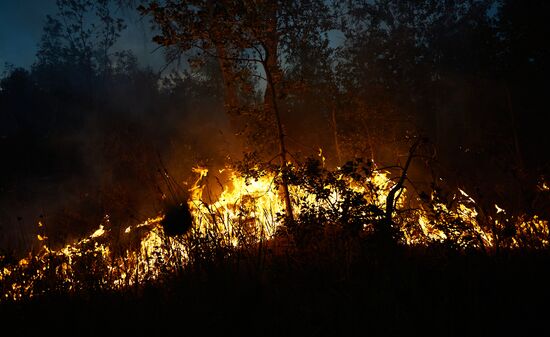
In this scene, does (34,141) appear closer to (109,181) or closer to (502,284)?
(109,181)

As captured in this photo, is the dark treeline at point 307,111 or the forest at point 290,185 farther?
the dark treeline at point 307,111

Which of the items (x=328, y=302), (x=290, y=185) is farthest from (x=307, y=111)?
(x=328, y=302)

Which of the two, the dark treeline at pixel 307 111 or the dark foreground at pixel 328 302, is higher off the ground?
the dark treeline at pixel 307 111

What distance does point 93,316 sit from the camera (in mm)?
3871

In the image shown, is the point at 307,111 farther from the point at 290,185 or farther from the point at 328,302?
the point at 328,302

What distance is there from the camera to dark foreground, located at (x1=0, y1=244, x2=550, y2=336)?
330 cm

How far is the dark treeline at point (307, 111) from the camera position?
12.8m

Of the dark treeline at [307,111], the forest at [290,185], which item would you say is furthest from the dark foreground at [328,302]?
the dark treeline at [307,111]

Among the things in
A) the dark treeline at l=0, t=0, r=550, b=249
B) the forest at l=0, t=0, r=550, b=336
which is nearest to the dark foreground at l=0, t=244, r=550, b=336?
the forest at l=0, t=0, r=550, b=336

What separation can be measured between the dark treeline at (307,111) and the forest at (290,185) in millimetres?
130

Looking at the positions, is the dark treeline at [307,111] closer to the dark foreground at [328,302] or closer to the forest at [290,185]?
the forest at [290,185]

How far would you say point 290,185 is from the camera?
901 centimetres

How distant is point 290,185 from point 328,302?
5409 mm

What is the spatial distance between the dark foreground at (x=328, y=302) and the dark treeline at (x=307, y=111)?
5.43 meters
